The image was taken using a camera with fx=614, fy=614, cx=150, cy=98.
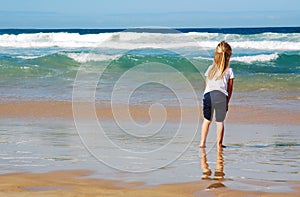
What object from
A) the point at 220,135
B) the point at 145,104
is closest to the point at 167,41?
the point at 145,104

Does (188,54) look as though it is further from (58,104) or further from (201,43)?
(58,104)

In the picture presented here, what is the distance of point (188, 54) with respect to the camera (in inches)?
1053

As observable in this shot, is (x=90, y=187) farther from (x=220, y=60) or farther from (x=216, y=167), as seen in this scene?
(x=220, y=60)

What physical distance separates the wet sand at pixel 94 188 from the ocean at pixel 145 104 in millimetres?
232

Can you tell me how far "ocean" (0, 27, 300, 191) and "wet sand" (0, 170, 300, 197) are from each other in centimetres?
23

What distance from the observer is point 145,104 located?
12227 mm

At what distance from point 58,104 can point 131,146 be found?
4.89 meters

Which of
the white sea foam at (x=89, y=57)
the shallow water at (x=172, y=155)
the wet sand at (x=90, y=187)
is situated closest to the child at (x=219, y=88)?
the shallow water at (x=172, y=155)

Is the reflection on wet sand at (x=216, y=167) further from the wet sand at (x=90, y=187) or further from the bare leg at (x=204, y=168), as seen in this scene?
the wet sand at (x=90, y=187)

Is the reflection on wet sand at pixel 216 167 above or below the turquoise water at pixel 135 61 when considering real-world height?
below

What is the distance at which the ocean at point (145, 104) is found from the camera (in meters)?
6.21

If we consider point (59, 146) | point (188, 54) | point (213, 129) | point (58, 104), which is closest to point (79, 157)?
point (59, 146)

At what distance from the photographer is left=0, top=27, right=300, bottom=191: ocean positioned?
621cm

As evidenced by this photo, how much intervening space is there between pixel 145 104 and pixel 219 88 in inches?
188
